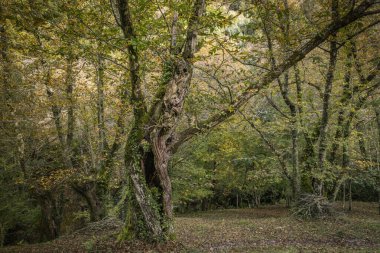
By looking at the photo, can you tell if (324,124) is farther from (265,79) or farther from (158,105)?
(158,105)

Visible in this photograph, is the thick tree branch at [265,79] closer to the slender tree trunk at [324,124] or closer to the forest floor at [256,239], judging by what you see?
the forest floor at [256,239]

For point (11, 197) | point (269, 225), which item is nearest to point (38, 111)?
point (11, 197)

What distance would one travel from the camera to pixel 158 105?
9.19 meters

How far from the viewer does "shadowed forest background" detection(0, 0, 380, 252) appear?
8578 millimetres

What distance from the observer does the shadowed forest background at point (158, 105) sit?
28.1 ft

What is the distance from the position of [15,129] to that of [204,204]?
2371cm

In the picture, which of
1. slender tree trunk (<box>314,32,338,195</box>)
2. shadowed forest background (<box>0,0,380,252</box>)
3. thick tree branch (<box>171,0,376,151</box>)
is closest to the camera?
shadowed forest background (<box>0,0,380,252</box>)

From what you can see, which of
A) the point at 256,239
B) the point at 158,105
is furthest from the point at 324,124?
the point at 158,105

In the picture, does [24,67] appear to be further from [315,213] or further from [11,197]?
[315,213]

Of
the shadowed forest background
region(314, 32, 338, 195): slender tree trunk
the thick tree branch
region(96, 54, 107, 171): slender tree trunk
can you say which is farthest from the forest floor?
the thick tree branch

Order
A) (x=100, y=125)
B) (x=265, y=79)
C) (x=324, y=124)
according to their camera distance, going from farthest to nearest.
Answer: (x=324, y=124)
(x=100, y=125)
(x=265, y=79)

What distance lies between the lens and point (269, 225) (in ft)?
44.0

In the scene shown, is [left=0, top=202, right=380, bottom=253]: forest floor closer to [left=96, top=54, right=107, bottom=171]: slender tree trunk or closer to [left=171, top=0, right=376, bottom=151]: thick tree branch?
[left=96, top=54, right=107, bottom=171]: slender tree trunk

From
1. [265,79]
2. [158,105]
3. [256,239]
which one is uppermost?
[265,79]
